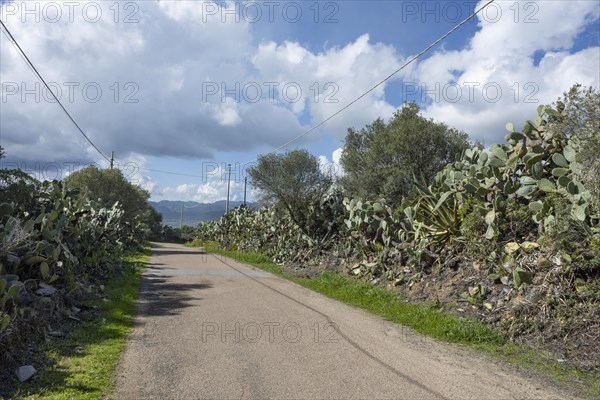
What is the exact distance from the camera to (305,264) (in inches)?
667

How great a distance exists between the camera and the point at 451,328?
7145 mm

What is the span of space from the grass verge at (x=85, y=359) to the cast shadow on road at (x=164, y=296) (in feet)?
1.44

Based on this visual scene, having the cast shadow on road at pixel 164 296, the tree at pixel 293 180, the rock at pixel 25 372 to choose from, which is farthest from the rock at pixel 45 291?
Result: the tree at pixel 293 180

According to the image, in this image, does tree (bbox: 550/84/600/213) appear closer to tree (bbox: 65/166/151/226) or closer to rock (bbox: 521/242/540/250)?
rock (bbox: 521/242/540/250)

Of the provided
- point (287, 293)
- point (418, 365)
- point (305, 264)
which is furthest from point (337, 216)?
point (418, 365)

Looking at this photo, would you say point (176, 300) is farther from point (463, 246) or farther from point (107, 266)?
point (463, 246)

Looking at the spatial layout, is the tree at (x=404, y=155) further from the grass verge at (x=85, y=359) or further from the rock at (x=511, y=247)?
the grass verge at (x=85, y=359)

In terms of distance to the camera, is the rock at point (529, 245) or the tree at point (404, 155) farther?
the tree at point (404, 155)

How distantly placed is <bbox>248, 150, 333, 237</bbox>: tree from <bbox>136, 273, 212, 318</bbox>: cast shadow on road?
6.95 metres

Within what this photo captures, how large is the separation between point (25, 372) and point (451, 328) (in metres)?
5.61

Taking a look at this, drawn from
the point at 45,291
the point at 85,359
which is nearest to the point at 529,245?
the point at 85,359

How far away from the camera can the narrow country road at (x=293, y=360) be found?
4633 mm

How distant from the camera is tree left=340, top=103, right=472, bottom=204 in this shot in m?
15.4

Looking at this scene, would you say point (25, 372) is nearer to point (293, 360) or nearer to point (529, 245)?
point (293, 360)
